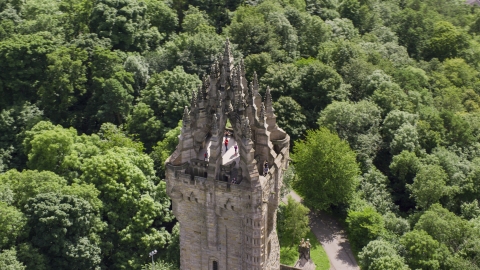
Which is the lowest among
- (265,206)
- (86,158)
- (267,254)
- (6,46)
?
(86,158)

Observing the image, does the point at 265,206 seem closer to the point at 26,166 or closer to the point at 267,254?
the point at 267,254

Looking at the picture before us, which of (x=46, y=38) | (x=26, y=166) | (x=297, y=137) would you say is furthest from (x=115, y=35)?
(x=297, y=137)

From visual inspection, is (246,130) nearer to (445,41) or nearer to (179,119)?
(179,119)

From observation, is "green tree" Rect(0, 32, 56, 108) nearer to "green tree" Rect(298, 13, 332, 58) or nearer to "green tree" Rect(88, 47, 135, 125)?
"green tree" Rect(88, 47, 135, 125)

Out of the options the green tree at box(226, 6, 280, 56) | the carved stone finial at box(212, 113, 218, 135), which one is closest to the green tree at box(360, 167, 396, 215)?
the green tree at box(226, 6, 280, 56)

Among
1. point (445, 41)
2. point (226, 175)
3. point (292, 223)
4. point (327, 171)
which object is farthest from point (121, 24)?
point (445, 41)

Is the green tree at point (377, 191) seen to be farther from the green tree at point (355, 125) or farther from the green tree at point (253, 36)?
the green tree at point (253, 36)
